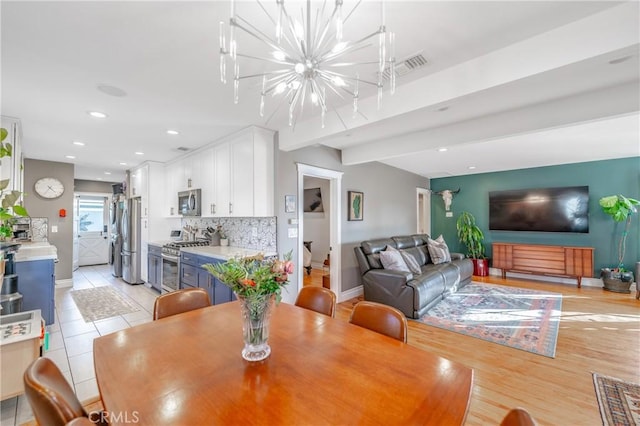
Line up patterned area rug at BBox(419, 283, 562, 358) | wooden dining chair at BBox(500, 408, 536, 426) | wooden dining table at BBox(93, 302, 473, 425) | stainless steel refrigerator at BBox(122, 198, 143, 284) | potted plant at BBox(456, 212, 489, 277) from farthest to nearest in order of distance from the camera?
potted plant at BBox(456, 212, 489, 277) < stainless steel refrigerator at BBox(122, 198, 143, 284) < patterned area rug at BBox(419, 283, 562, 358) < wooden dining table at BBox(93, 302, 473, 425) < wooden dining chair at BBox(500, 408, 536, 426)

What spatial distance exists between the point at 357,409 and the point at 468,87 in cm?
217

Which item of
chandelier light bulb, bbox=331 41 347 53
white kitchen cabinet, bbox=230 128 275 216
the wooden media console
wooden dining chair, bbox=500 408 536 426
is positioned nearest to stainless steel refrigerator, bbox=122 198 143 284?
white kitchen cabinet, bbox=230 128 275 216

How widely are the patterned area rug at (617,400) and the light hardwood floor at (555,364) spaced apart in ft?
0.18

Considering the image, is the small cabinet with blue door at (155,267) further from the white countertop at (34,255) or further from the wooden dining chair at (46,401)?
the wooden dining chair at (46,401)

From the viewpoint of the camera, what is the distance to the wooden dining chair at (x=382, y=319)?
1.55 meters

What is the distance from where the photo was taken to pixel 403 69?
2.12 m

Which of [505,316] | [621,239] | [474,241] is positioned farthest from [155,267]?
[621,239]

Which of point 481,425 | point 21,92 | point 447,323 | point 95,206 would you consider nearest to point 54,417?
point 481,425

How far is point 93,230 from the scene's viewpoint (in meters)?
7.94

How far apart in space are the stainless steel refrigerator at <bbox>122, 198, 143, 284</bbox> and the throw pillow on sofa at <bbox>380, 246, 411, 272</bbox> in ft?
15.7

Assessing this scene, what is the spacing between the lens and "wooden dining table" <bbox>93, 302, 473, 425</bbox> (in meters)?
0.90

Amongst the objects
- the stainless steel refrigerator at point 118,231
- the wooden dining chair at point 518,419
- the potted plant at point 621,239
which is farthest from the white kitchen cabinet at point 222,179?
the potted plant at point 621,239

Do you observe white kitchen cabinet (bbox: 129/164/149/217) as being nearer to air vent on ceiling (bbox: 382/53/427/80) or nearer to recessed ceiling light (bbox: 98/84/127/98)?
recessed ceiling light (bbox: 98/84/127/98)

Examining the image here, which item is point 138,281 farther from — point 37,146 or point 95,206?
point 95,206
